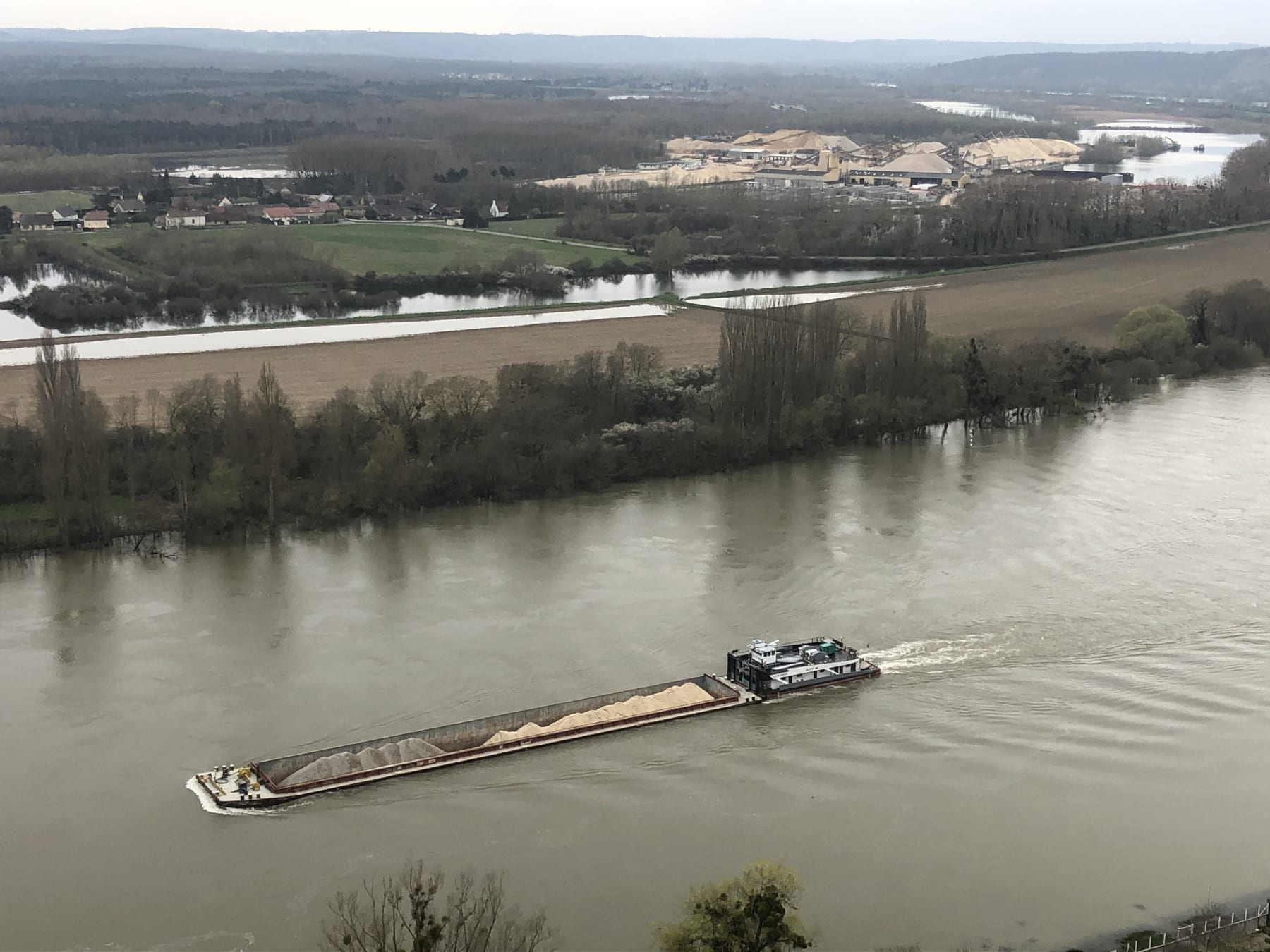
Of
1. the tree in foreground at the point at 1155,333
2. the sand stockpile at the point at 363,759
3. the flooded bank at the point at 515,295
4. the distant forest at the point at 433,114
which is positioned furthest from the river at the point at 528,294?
the distant forest at the point at 433,114

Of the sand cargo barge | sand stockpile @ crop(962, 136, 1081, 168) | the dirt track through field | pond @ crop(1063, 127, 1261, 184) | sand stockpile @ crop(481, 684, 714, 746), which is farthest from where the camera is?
sand stockpile @ crop(962, 136, 1081, 168)

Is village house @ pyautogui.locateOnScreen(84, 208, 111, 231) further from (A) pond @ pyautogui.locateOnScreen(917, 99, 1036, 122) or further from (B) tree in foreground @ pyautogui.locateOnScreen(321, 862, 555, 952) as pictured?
(A) pond @ pyautogui.locateOnScreen(917, 99, 1036, 122)

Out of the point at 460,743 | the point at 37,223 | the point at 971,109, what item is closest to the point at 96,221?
the point at 37,223

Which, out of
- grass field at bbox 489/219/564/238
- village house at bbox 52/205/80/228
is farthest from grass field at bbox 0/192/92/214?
grass field at bbox 489/219/564/238

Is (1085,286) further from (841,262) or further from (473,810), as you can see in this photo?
(473,810)

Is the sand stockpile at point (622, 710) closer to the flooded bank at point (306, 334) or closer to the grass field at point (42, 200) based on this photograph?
the flooded bank at point (306, 334)

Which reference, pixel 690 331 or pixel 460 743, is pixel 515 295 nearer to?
pixel 690 331
